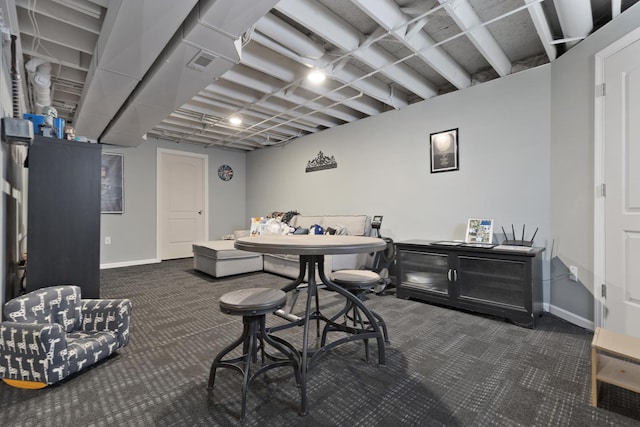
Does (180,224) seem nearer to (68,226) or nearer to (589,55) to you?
(68,226)

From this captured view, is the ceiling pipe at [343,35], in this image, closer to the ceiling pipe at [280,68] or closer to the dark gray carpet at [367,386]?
the ceiling pipe at [280,68]

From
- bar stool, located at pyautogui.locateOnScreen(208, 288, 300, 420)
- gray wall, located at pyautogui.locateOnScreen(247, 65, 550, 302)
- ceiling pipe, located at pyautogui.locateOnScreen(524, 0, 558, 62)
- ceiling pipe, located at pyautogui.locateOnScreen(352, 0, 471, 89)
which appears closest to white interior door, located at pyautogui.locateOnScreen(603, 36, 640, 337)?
ceiling pipe, located at pyautogui.locateOnScreen(524, 0, 558, 62)

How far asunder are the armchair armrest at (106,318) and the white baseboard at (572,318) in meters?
3.71

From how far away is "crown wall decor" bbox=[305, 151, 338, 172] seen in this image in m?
5.23

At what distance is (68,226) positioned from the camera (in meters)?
2.25

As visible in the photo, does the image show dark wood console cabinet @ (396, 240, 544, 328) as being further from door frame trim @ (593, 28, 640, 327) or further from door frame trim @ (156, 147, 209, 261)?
door frame trim @ (156, 147, 209, 261)

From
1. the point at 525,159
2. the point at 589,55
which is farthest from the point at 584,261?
the point at 589,55

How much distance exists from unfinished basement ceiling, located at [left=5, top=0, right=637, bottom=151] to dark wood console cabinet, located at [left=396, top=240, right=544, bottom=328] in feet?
6.26

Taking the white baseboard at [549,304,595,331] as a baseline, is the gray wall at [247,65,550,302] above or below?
above

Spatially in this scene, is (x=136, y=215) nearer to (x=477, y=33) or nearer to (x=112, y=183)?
(x=112, y=183)

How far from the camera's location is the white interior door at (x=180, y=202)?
20.0 feet

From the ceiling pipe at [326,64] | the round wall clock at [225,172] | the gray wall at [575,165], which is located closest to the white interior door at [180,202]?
the round wall clock at [225,172]

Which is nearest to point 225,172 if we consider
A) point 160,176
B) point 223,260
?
point 160,176

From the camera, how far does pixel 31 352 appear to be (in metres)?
1.62
